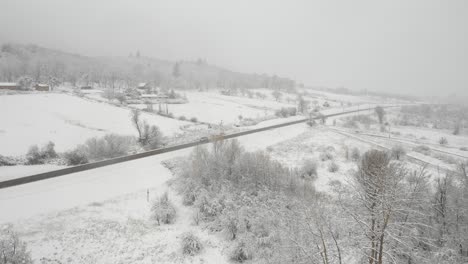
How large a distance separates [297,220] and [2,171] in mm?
26011

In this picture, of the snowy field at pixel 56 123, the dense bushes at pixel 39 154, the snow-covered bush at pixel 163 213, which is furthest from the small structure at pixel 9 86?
the snow-covered bush at pixel 163 213

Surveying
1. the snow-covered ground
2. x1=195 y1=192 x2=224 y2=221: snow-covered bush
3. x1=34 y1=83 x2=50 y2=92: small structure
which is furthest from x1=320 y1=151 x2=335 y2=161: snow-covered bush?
x1=34 y1=83 x2=50 y2=92: small structure

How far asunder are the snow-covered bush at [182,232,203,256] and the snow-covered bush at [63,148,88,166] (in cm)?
1631

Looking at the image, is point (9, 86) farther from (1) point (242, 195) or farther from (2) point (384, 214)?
(2) point (384, 214)

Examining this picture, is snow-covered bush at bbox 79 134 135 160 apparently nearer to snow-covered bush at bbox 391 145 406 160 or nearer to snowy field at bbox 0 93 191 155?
snowy field at bbox 0 93 191 155

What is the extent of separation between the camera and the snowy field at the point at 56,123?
92.0 feet

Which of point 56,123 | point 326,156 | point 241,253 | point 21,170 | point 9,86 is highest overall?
point 9,86

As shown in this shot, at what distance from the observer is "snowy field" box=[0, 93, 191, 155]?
1104 inches

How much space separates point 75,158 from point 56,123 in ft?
66.1

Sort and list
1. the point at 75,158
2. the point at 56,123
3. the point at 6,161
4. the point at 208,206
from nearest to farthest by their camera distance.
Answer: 1. the point at 208,206
2. the point at 6,161
3. the point at 75,158
4. the point at 56,123

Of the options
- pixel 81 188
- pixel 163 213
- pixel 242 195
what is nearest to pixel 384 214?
pixel 242 195

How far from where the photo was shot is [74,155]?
22.1 metres

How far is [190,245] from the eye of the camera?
41.8ft

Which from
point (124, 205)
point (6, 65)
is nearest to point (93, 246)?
point (124, 205)
